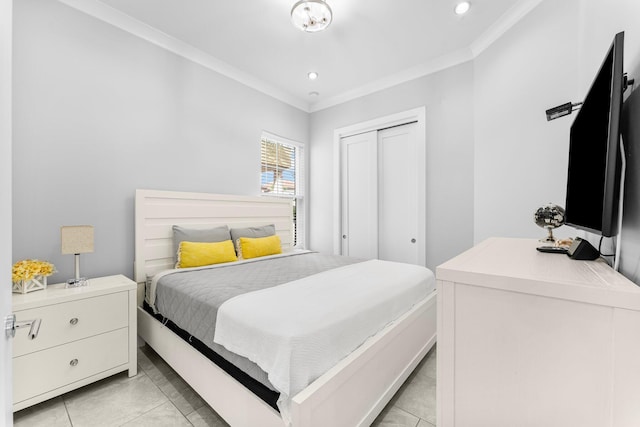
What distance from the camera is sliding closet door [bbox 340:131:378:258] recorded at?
3637 millimetres

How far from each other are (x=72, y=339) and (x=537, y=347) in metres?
2.36

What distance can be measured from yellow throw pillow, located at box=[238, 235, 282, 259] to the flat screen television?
8.02 ft

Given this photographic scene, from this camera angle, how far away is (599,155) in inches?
35.1

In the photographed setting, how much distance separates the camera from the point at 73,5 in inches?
83.1

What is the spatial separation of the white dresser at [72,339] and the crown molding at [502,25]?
3735 mm

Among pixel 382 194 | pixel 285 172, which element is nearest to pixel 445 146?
pixel 382 194

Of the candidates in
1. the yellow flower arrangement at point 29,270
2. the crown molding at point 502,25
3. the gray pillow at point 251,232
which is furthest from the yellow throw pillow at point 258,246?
the crown molding at point 502,25

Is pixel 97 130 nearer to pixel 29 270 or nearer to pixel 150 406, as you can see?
pixel 29 270

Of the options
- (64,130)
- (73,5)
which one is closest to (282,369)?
(64,130)

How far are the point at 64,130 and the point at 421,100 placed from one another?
3.45 m

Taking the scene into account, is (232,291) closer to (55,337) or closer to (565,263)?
(55,337)

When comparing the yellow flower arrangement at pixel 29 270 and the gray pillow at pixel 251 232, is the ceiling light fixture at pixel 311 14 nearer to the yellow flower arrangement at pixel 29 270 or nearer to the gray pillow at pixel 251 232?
the gray pillow at pixel 251 232

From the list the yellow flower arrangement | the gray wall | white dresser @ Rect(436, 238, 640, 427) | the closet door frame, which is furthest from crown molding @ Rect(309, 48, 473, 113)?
the yellow flower arrangement

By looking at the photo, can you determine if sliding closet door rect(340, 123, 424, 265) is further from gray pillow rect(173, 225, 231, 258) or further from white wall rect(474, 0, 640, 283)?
gray pillow rect(173, 225, 231, 258)
